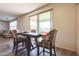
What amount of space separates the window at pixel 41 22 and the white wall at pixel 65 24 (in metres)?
0.11

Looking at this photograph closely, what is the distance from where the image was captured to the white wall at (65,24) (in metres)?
1.66

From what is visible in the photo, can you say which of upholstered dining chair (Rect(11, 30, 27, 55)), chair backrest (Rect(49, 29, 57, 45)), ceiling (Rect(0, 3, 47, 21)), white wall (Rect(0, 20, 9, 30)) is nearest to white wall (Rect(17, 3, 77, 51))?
chair backrest (Rect(49, 29, 57, 45))

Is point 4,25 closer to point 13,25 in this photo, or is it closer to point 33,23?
point 13,25

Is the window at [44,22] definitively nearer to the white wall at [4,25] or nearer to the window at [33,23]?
the window at [33,23]

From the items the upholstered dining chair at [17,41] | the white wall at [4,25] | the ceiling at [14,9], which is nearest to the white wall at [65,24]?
the ceiling at [14,9]

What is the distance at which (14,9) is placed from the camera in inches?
69.6

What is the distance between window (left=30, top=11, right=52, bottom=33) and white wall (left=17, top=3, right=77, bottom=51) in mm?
112

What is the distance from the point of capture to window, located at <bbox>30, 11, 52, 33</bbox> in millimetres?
1763

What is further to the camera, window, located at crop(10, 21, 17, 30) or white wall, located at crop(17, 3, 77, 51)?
window, located at crop(10, 21, 17, 30)

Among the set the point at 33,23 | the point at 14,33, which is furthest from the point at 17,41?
the point at 33,23

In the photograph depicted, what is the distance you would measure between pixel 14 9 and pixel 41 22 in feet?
1.90

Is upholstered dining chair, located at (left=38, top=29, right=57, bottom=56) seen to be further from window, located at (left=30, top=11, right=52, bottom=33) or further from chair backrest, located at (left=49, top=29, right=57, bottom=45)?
window, located at (left=30, top=11, right=52, bottom=33)

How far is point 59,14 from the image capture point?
1.72 meters

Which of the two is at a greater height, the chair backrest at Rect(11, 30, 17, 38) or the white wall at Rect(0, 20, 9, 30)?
the white wall at Rect(0, 20, 9, 30)
